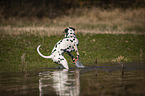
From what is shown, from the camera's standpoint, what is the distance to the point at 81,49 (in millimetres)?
25172

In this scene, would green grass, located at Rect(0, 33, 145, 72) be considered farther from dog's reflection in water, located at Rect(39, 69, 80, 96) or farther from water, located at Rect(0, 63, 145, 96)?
water, located at Rect(0, 63, 145, 96)

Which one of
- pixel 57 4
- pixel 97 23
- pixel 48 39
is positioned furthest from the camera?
pixel 57 4

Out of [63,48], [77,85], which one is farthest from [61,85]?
[63,48]

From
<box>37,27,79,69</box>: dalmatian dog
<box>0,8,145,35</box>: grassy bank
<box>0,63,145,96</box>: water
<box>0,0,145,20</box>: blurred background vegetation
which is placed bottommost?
<box>0,63,145,96</box>: water

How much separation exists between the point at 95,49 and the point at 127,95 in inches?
628

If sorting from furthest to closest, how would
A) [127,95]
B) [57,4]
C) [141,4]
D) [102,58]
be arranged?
[57,4] → [141,4] → [102,58] → [127,95]

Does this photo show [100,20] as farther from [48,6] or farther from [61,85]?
[61,85]

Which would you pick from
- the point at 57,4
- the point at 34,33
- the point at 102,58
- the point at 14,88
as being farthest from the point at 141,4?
the point at 14,88

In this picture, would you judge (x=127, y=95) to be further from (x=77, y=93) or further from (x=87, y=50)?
(x=87, y=50)

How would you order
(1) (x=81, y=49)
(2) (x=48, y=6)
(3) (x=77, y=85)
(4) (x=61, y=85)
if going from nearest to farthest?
(3) (x=77, y=85) < (4) (x=61, y=85) < (1) (x=81, y=49) < (2) (x=48, y=6)

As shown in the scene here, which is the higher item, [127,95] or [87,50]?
[87,50]

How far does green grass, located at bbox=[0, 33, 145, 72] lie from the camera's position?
19.7m

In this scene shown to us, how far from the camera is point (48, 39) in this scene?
2758 centimetres

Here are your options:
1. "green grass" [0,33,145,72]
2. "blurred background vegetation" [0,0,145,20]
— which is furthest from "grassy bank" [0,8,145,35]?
"green grass" [0,33,145,72]
